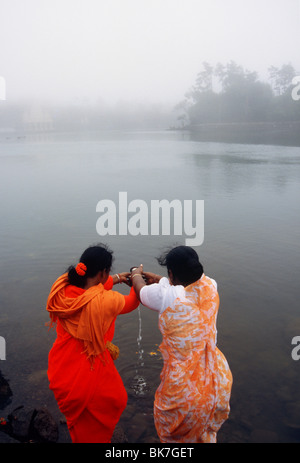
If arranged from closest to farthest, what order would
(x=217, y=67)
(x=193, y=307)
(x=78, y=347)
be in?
1. (x=193, y=307)
2. (x=78, y=347)
3. (x=217, y=67)

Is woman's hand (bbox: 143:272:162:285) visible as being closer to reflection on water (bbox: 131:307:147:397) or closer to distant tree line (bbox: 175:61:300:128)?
reflection on water (bbox: 131:307:147:397)

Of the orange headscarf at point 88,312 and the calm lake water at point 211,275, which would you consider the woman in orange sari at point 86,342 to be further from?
the calm lake water at point 211,275

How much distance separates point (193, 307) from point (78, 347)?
2.86 feet

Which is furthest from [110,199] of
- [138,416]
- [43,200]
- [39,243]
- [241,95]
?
[241,95]

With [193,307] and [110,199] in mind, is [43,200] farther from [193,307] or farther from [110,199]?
[193,307]

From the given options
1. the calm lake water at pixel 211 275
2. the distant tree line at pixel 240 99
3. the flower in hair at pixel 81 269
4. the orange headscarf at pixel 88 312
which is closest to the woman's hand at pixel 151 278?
the orange headscarf at pixel 88 312

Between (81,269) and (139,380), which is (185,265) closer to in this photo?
(81,269)

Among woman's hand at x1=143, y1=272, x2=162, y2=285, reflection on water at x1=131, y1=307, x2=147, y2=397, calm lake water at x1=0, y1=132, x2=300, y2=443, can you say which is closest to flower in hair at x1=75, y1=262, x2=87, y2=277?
woman's hand at x1=143, y1=272, x2=162, y2=285

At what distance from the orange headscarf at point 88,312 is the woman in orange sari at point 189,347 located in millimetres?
255

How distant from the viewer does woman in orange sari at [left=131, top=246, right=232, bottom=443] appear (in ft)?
7.72

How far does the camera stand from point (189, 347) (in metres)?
2.36

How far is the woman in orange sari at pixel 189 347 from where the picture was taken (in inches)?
92.6

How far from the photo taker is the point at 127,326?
5516 millimetres

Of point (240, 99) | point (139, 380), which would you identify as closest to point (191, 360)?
point (139, 380)
